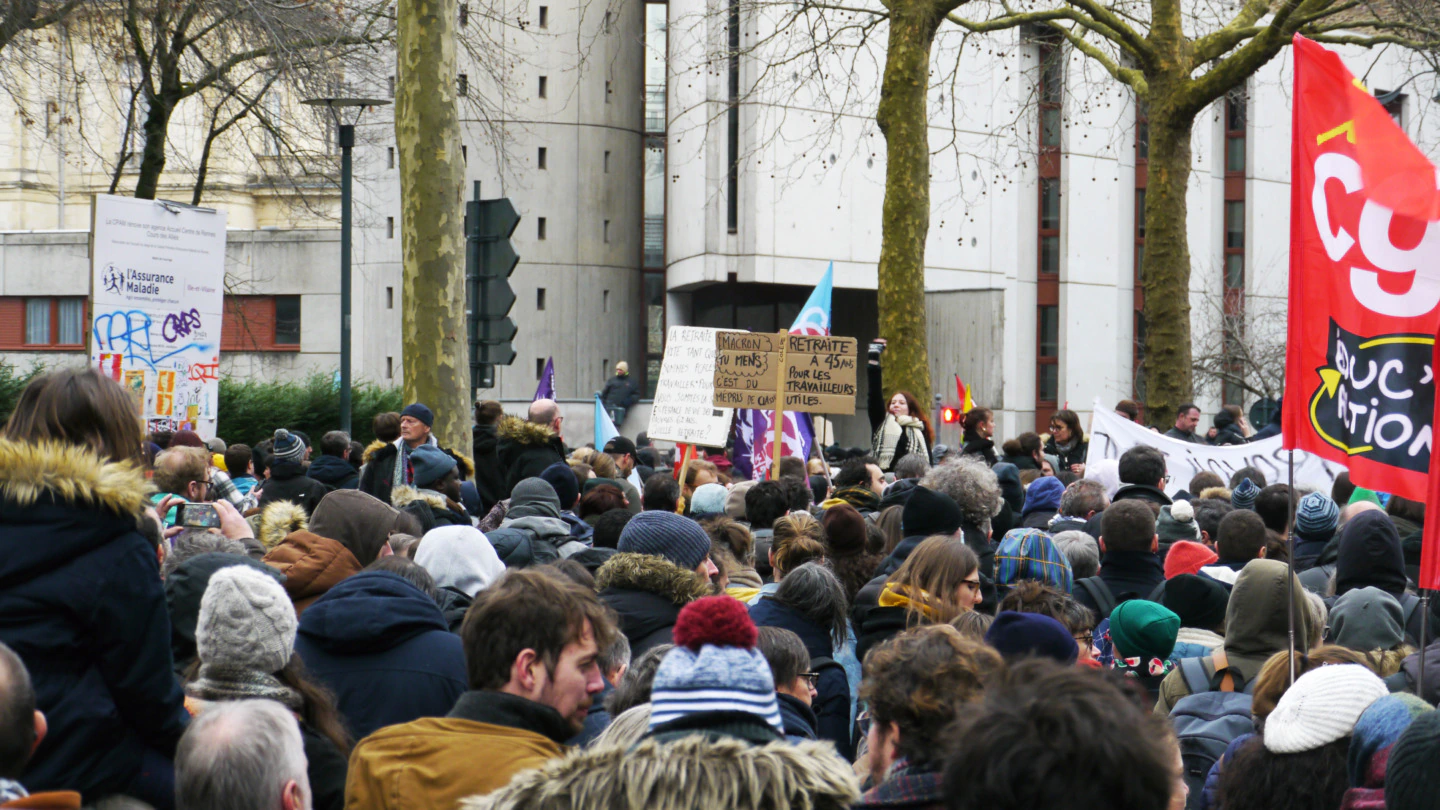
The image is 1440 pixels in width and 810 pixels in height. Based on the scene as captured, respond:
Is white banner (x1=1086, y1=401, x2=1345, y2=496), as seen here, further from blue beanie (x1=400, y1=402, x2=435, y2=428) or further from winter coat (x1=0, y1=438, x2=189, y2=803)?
winter coat (x1=0, y1=438, x2=189, y2=803)

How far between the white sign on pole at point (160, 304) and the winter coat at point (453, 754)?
26.5 feet

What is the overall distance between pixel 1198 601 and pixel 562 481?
4.28 meters

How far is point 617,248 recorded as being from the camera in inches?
1422

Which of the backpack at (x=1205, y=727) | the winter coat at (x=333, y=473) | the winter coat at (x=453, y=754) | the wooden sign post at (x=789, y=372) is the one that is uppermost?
the wooden sign post at (x=789, y=372)

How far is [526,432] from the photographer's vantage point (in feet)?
33.0

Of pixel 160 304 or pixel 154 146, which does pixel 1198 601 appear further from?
pixel 154 146

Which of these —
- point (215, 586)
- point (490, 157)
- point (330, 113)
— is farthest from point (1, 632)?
point (490, 157)

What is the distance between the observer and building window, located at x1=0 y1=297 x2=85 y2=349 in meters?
37.6

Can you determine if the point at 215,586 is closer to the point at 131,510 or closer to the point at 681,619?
the point at 131,510

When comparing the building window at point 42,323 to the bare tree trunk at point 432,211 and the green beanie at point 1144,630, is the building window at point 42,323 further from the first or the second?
the green beanie at point 1144,630

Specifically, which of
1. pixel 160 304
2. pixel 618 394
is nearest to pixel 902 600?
pixel 160 304

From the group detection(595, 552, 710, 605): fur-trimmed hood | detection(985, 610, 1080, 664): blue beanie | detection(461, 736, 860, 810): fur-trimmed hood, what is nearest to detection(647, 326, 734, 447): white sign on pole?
detection(595, 552, 710, 605): fur-trimmed hood

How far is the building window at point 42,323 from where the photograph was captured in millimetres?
37625

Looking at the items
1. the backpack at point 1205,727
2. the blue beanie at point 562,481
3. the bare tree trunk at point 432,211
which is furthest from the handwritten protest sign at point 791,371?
the backpack at point 1205,727
